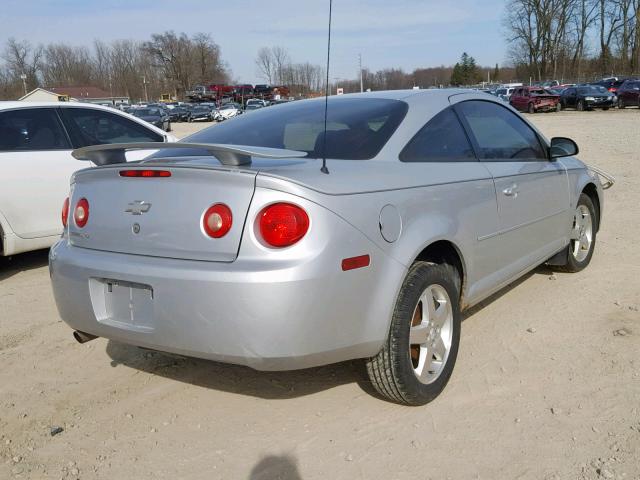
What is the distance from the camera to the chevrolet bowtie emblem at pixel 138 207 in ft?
8.75

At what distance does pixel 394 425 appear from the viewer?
9.37 ft

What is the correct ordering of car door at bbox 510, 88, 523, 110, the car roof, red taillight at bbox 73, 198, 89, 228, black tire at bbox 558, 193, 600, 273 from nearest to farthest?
1. red taillight at bbox 73, 198, 89, 228
2. black tire at bbox 558, 193, 600, 273
3. the car roof
4. car door at bbox 510, 88, 523, 110

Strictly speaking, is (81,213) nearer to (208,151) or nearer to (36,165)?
(208,151)

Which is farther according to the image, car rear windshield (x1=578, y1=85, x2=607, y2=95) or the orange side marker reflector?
car rear windshield (x1=578, y1=85, x2=607, y2=95)

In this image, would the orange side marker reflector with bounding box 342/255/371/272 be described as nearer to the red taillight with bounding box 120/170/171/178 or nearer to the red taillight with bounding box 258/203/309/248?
the red taillight with bounding box 258/203/309/248

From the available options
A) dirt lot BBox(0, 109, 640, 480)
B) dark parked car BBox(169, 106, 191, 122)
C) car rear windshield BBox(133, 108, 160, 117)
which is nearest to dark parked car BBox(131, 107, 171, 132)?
car rear windshield BBox(133, 108, 160, 117)

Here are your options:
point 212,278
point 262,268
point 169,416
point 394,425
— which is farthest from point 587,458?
point 169,416

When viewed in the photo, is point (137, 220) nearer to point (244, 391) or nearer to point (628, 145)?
point (244, 391)

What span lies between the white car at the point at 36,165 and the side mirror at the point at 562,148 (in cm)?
389

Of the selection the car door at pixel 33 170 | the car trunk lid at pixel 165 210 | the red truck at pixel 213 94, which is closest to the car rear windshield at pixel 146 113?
the car door at pixel 33 170

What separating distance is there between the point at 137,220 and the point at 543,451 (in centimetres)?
203

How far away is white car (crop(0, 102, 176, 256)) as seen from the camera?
18.0ft

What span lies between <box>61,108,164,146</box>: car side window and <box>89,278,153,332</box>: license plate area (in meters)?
3.71

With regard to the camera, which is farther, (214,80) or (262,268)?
(214,80)
